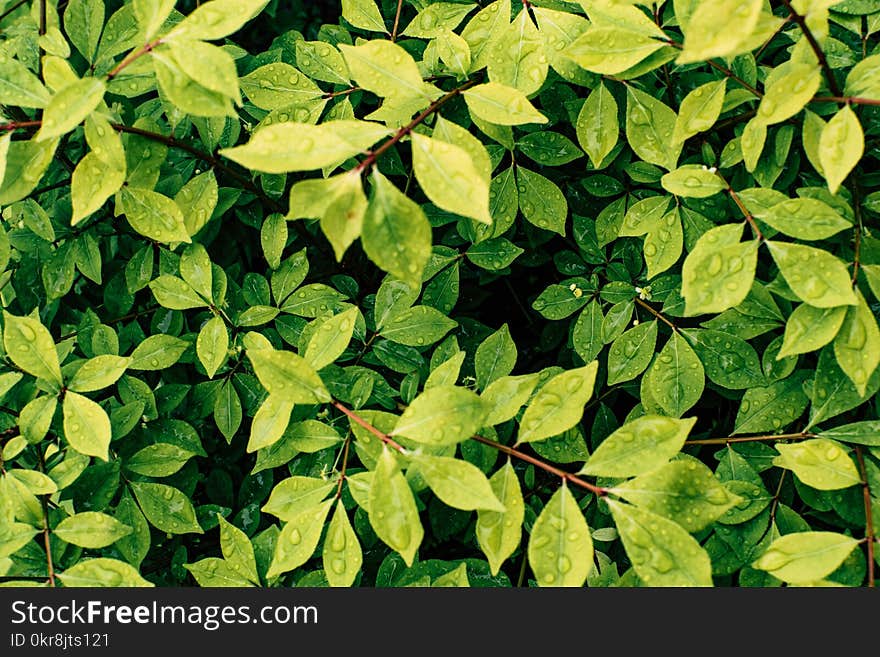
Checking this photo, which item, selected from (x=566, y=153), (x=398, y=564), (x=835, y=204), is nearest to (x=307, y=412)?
(x=398, y=564)

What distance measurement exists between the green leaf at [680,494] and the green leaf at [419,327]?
0.50 meters

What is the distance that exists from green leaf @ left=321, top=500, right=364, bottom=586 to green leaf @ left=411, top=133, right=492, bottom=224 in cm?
58

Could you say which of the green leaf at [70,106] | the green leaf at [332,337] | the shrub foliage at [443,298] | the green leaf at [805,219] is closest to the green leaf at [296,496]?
the shrub foliage at [443,298]

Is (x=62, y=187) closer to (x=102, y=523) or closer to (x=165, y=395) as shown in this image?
(x=165, y=395)

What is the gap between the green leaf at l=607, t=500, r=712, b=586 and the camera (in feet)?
3.45

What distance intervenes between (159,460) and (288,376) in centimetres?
42

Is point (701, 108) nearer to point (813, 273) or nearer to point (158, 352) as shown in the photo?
point (813, 273)

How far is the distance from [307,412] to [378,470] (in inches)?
13.9

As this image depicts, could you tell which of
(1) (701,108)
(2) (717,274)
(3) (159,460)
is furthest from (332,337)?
(1) (701,108)

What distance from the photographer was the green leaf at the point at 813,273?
117cm

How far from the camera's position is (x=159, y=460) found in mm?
1431

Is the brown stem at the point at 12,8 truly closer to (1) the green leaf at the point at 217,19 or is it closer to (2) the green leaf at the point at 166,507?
(1) the green leaf at the point at 217,19

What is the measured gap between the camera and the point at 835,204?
4.10 feet

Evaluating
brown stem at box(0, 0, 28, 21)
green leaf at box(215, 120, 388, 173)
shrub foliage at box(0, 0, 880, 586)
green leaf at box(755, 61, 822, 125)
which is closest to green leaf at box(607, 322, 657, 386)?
shrub foliage at box(0, 0, 880, 586)
